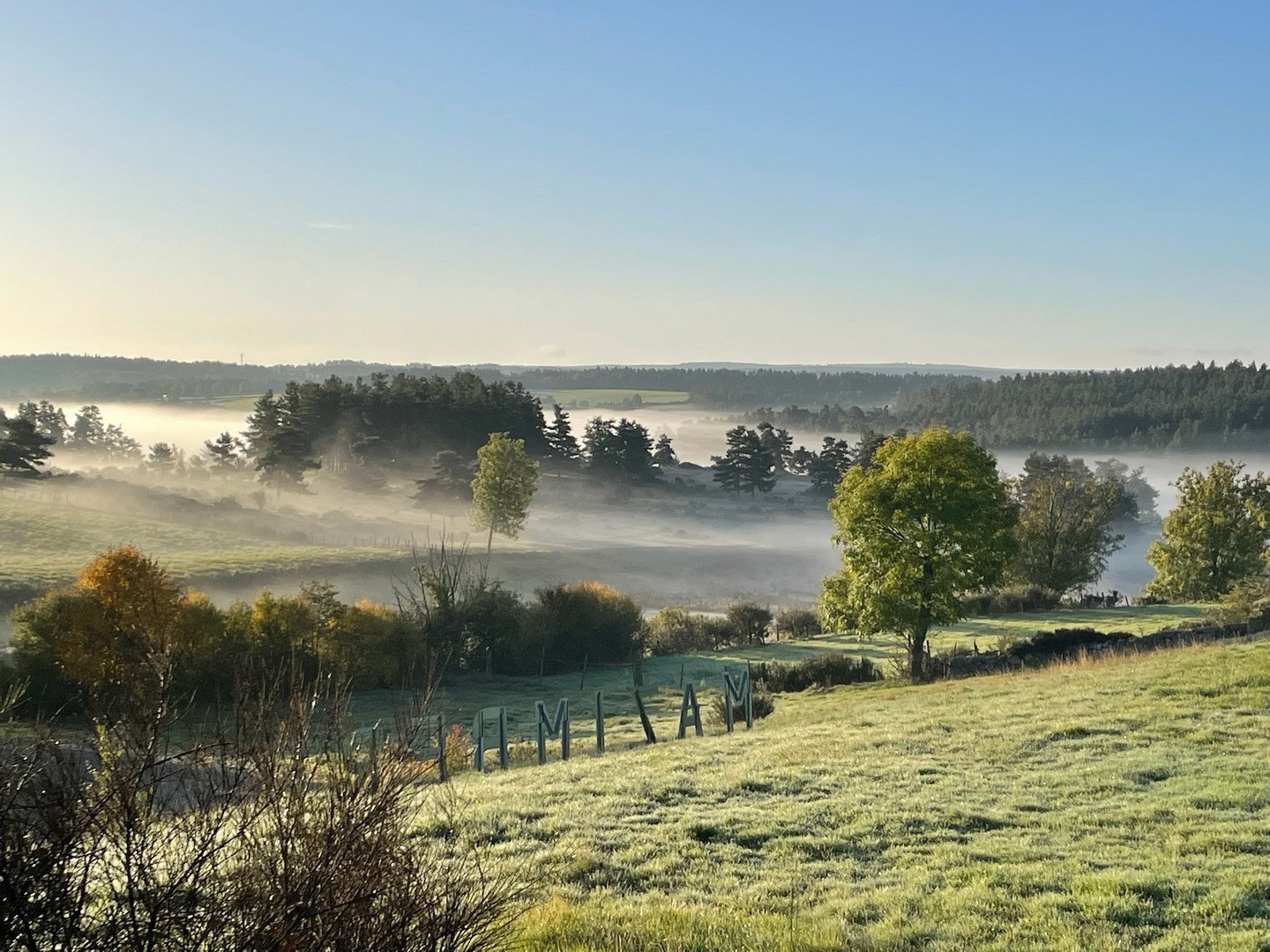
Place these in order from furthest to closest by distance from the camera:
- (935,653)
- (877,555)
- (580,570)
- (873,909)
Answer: (580,570), (935,653), (877,555), (873,909)

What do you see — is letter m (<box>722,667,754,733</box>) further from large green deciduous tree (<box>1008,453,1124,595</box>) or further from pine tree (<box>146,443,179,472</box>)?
pine tree (<box>146,443,179,472</box>)

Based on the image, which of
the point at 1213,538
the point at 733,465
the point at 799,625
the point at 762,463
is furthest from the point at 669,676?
the point at 733,465

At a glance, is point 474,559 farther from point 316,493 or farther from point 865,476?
point 865,476

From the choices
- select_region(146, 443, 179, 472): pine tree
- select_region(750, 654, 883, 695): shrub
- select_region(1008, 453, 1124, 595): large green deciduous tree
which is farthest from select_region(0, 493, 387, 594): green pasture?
select_region(146, 443, 179, 472): pine tree

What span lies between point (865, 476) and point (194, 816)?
115 ft

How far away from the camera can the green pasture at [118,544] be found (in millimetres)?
66875

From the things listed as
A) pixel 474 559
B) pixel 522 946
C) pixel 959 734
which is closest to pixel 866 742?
pixel 959 734

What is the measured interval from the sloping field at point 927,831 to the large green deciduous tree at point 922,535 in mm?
15025

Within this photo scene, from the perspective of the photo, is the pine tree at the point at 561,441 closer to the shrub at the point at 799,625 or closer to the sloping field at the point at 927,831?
the shrub at the point at 799,625

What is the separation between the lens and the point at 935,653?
141 feet

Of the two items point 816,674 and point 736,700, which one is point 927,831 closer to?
point 736,700

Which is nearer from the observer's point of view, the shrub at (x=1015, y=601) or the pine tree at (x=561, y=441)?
the shrub at (x=1015, y=601)

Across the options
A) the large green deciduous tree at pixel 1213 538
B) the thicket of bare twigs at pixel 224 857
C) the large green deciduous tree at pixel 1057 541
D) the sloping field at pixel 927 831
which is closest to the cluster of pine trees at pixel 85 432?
the large green deciduous tree at pixel 1057 541

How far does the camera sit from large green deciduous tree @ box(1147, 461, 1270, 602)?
202 ft
